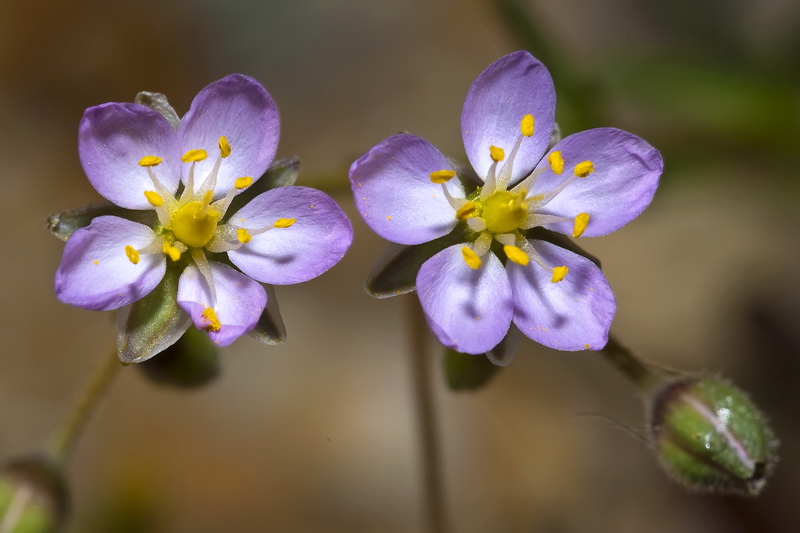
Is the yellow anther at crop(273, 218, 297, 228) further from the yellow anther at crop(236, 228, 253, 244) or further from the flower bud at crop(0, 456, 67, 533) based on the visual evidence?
the flower bud at crop(0, 456, 67, 533)

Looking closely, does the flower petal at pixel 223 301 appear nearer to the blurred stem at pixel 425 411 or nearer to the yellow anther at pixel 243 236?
the yellow anther at pixel 243 236

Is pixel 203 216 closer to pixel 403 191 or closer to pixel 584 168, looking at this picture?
pixel 403 191

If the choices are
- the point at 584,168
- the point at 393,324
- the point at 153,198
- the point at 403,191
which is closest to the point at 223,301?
the point at 153,198

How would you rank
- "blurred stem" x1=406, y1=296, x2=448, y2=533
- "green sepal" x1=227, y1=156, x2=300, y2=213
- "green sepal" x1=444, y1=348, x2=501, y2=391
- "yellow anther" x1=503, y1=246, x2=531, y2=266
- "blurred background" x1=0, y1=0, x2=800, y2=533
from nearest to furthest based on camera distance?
"yellow anther" x1=503, y1=246, x2=531, y2=266 < "green sepal" x1=227, y1=156, x2=300, y2=213 < "green sepal" x1=444, y1=348, x2=501, y2=391 < "blurred stem" x1=406, y1=296, x2=448, y2=533 < "blurred background" x1=0, y1=0, x2=800, y2=533

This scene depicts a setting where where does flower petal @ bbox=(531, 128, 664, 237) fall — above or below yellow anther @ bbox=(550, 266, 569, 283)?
above

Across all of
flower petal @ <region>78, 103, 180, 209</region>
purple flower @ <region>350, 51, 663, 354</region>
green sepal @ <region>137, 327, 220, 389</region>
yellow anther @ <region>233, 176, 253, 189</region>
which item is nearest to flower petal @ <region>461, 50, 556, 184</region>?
purple flower @ <region>350, 51, 663, 354</region>

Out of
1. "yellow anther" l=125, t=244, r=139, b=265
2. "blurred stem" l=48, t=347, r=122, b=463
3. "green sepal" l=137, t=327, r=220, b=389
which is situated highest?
"yellow anther" l=125, t=244, r=139, b=265

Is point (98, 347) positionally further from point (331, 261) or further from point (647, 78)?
point (647, 78)
